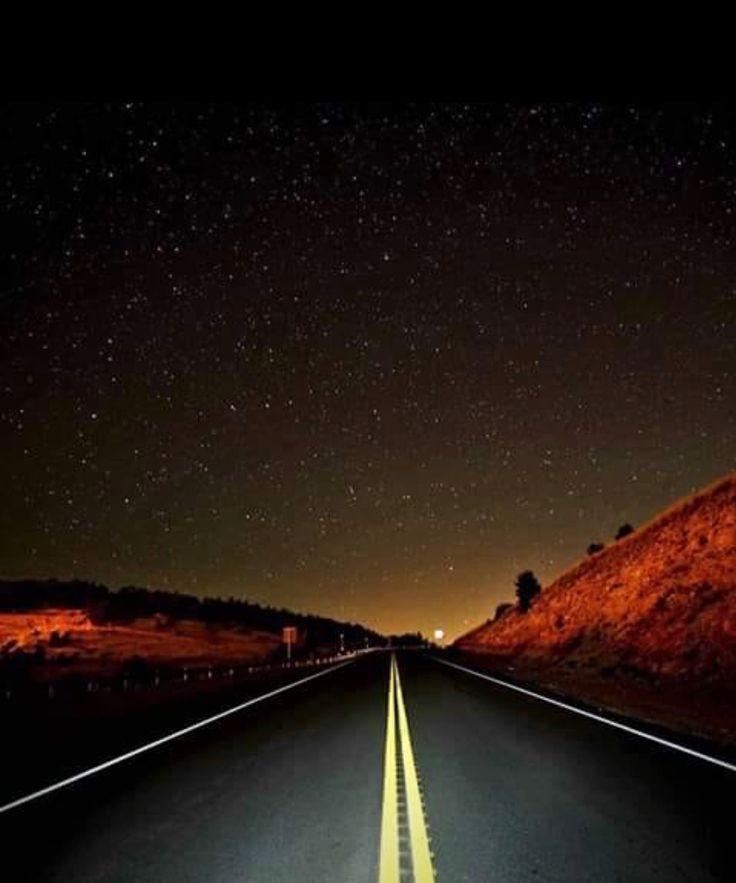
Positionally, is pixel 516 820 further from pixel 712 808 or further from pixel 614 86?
pixel 614 86

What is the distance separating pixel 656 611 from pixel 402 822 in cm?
3531

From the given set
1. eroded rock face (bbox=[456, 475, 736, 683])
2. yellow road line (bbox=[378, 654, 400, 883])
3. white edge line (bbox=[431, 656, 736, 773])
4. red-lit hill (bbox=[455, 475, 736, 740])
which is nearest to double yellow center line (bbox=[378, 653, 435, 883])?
yellow road line (bbox=[378, 654, 400, 883])

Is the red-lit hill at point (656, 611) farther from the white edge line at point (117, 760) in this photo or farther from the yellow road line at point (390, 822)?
the yellow road line at point (390, 822)

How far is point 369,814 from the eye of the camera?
26.7 feet

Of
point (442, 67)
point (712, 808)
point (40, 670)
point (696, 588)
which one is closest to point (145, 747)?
point (712, 808)

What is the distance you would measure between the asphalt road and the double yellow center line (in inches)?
3.3

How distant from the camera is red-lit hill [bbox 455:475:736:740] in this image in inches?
1145

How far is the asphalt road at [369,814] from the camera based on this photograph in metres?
6.14

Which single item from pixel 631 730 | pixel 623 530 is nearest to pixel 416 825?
pixel 631 730

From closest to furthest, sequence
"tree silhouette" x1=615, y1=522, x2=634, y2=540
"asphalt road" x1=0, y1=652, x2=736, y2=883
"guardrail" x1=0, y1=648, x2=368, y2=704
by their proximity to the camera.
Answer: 1. "asphalt road" x1=0, y1=652, x2=736, y2=883
2. "guardrail" x1=0, y1=648, x2=368, y2=704
3. "tree silhouette" x1=615, y1=522, x2=634, y2=540

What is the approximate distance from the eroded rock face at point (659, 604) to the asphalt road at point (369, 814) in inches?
576

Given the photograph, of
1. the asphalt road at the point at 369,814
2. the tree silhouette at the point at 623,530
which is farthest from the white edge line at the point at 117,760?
the tree silhouette at the point at 623,530

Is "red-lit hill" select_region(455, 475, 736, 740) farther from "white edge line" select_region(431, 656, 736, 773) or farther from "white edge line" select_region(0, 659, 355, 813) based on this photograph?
"white edge line" select_region(0, 659, 355, 813)

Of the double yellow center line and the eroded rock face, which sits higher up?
the eroded rock face
